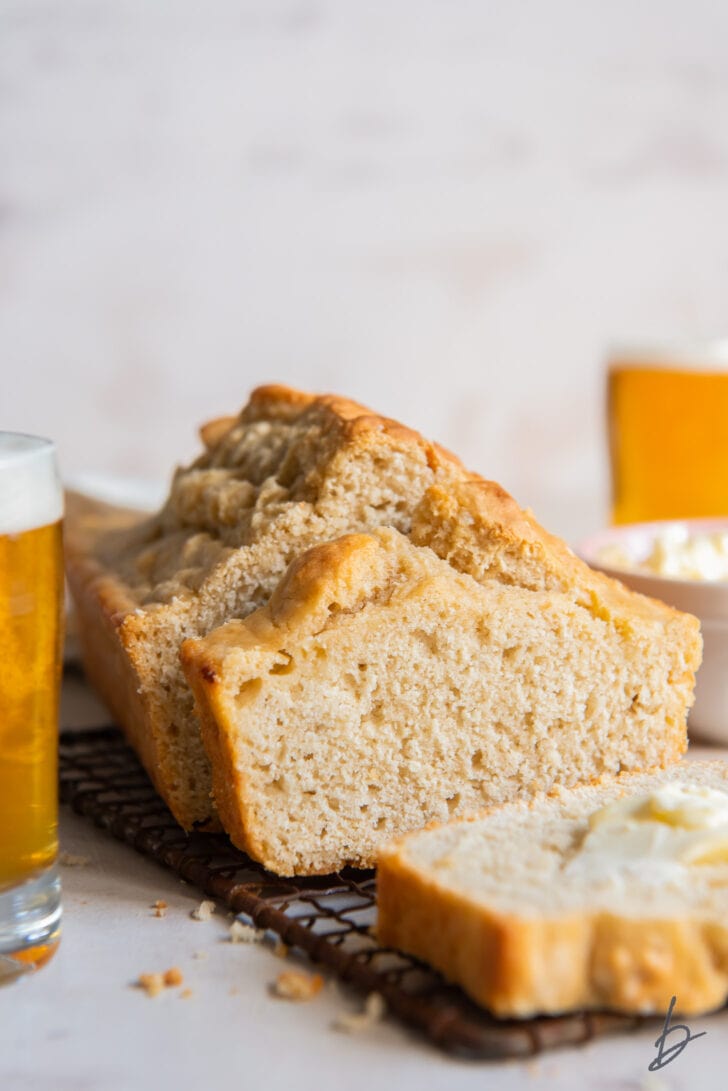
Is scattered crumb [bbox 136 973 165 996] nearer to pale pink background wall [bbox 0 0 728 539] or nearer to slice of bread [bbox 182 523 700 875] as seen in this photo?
slice of bread [bbox 182 523 700 875]

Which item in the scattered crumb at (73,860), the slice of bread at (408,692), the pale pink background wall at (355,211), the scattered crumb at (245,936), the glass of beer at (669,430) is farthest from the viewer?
the pale pink background wall at (355,211)

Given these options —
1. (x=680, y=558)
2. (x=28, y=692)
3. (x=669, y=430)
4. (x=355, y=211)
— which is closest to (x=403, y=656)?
(x=28, y=692)

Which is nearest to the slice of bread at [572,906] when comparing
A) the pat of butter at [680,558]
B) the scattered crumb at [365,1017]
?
the scattered crumb at [365,1017]

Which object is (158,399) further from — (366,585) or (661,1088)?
(661,1088)

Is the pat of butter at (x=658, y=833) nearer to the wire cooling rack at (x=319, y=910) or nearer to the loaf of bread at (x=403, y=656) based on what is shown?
the wire cooling rack at (x=319, y=910)

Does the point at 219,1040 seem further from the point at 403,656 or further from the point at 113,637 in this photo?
the point at 113,637

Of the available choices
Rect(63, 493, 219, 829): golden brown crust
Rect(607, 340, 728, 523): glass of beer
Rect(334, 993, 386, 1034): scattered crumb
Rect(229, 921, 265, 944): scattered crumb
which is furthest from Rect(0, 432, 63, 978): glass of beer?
Rect(607, 340, 728, 523): glass of beer
